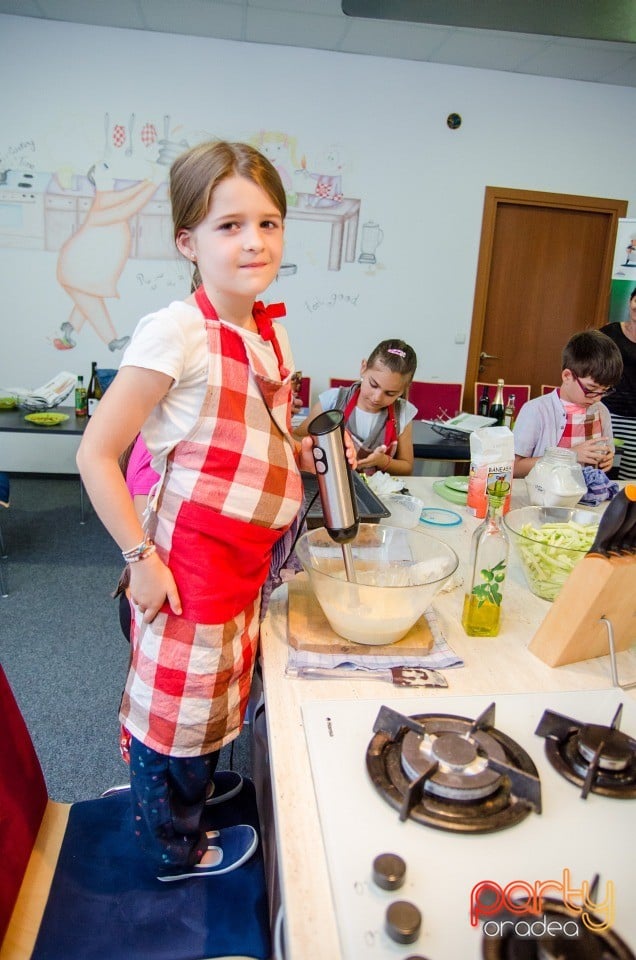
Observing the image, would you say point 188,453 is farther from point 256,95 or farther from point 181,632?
point 256,95

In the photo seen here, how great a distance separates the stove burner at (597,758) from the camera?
0.74m

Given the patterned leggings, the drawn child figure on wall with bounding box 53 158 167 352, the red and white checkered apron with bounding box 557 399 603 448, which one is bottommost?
the patterned leggings

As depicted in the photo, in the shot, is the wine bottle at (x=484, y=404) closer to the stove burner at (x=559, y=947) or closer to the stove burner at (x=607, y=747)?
the stove burner at (x=607, y=747)

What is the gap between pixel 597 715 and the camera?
896 millimetres

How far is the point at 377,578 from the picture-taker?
1193 millimetres

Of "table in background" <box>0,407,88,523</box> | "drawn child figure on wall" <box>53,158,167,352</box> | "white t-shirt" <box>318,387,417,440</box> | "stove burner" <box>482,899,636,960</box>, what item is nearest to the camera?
"stove burner" <box>482,899,636,960</box>

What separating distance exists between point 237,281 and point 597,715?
2.58 feet

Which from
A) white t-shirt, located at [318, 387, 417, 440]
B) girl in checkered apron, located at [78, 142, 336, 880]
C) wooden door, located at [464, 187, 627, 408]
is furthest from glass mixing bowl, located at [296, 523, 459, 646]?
wooden door, located at [464, 187, 627, 408]

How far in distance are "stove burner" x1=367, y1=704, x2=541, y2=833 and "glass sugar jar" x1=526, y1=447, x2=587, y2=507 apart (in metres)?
0.99

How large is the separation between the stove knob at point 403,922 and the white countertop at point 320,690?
54mm

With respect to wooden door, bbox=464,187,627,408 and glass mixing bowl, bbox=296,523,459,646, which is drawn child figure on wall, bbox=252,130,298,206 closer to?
wooden door, bbox=464,187,627,408

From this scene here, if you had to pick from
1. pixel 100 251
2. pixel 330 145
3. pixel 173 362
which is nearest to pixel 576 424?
pixel 173 362

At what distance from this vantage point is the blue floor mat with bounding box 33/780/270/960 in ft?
2.80

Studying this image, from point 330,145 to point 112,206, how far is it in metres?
1.52
